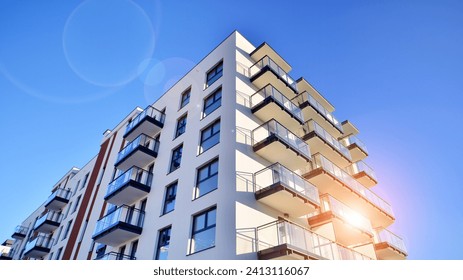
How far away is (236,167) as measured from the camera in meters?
12.6

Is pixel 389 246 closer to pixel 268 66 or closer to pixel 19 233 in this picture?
pixel 268 66

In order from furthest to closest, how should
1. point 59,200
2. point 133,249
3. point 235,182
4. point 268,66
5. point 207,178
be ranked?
point 59,200
point 268,66
point 133,249
point 207,178
point 235,182

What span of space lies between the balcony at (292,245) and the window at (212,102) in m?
7.46

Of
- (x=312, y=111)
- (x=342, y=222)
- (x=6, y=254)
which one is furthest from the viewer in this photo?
(x=6, y=254)

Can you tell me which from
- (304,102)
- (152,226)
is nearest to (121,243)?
(152,226)

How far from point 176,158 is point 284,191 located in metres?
7.22

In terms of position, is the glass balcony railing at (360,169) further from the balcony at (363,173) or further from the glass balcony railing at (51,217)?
the glass balcony railing at (51,217)

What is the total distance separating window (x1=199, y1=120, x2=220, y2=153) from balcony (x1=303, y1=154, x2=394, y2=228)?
5.72 meters

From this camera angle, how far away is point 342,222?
15047mm

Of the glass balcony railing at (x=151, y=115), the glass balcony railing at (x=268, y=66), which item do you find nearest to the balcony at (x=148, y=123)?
the glass balcony railing at (x=151, y=115)

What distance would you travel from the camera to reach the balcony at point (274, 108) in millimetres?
15663

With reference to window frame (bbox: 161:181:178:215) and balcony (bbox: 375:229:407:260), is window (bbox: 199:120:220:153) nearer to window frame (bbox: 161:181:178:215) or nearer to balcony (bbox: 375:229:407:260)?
window frame (bbox: 161:181:178:215)

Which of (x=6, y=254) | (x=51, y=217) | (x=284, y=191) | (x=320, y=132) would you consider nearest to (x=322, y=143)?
(x=320, y=132)
